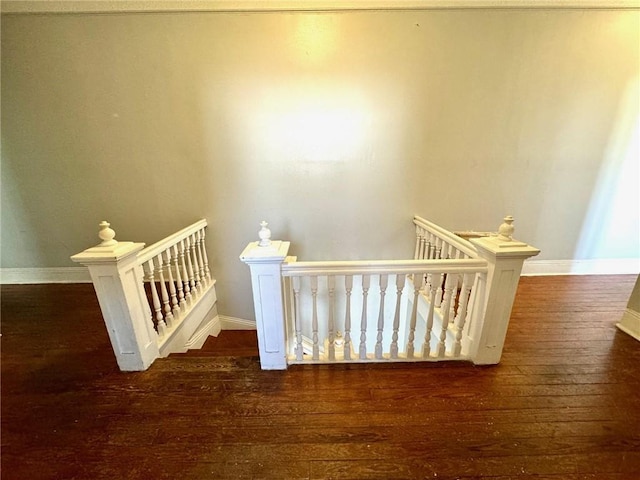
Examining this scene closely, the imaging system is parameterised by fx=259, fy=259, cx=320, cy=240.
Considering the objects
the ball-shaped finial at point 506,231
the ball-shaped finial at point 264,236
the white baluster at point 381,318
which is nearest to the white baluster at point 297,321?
the ball-shaped finial at point 264,236

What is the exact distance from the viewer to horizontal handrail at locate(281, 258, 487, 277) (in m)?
1.47

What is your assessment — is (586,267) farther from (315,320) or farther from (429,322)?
(315,320)

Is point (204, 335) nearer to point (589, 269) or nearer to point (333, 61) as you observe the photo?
point (333, 61)

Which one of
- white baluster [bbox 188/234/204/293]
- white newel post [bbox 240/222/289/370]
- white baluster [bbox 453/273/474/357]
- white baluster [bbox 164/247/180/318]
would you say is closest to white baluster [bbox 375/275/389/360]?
white baluster [bbox 453/273/474/357]

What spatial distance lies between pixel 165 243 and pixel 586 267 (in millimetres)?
4382

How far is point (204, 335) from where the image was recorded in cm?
275

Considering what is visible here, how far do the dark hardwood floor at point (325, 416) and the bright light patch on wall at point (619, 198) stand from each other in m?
1.58

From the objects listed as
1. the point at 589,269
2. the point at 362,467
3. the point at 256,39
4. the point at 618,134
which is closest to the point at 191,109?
the point at 256,39

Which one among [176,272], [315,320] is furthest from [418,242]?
[176,272]

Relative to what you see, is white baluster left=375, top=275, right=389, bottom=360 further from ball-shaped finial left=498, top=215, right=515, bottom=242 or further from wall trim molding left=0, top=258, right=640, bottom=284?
wall trim molding left=0, top=258, right=640, bottom=284

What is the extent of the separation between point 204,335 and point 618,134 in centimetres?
473

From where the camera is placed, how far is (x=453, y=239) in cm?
192

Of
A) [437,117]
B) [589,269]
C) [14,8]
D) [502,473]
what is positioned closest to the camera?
[502,473]

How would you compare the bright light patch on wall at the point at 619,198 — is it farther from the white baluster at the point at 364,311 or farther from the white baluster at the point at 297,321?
the white baluster at the point at 297,321
